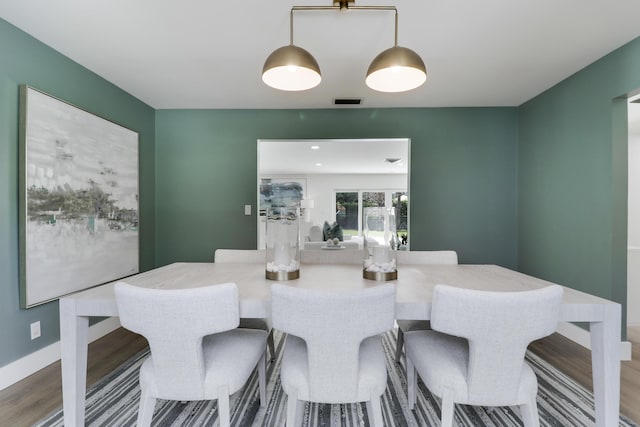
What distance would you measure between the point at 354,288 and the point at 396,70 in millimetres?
1115

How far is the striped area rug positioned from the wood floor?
0.15m

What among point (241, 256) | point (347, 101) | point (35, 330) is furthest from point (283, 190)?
point (35, 330)

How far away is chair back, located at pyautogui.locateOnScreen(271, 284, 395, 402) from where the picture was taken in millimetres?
1071

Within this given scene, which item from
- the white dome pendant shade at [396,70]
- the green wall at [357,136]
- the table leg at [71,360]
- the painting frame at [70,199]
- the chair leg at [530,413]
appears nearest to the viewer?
the chair leg at [530,413]

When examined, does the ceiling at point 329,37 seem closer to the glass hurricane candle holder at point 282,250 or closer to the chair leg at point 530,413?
the glass hurricane candle holder at point 282,250

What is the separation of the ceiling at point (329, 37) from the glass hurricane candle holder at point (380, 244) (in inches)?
47.0

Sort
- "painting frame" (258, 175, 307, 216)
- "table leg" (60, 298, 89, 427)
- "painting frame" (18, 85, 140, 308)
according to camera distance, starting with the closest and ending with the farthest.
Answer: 1. "table leg" (60, 298, 89, 427)
2. "painting frame" (18, 85, 140, 308)
3. "painting frame" (258, 175, 307, 216)

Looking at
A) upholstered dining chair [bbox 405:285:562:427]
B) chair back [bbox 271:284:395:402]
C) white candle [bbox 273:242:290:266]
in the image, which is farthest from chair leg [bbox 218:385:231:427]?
upholstered dining chair [bbox 405:285:562:427]

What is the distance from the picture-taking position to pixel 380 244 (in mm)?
1652

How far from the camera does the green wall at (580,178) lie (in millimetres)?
2311

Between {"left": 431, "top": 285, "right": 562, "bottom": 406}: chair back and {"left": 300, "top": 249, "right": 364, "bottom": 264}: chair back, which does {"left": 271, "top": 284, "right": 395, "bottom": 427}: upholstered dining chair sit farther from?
{"left": 300, "top": 249, "right": 364, "bottom": 264}: chair back

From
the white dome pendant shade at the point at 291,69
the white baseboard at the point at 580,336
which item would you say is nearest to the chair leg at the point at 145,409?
the white dome pendant shade at the point at 291,69

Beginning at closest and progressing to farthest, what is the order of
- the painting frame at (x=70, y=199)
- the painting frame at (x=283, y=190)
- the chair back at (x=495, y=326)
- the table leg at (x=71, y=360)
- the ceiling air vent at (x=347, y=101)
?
the chair back at (x=495, y=326), the table leg at (x=71, y=360), the painting frame at (x=70, y=199), the ceiling air vent at (x=347, y=101), the painting frame at (x=283, y=190)

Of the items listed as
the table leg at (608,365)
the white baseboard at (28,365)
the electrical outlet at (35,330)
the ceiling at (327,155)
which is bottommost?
the white baseboard at (28,365)
